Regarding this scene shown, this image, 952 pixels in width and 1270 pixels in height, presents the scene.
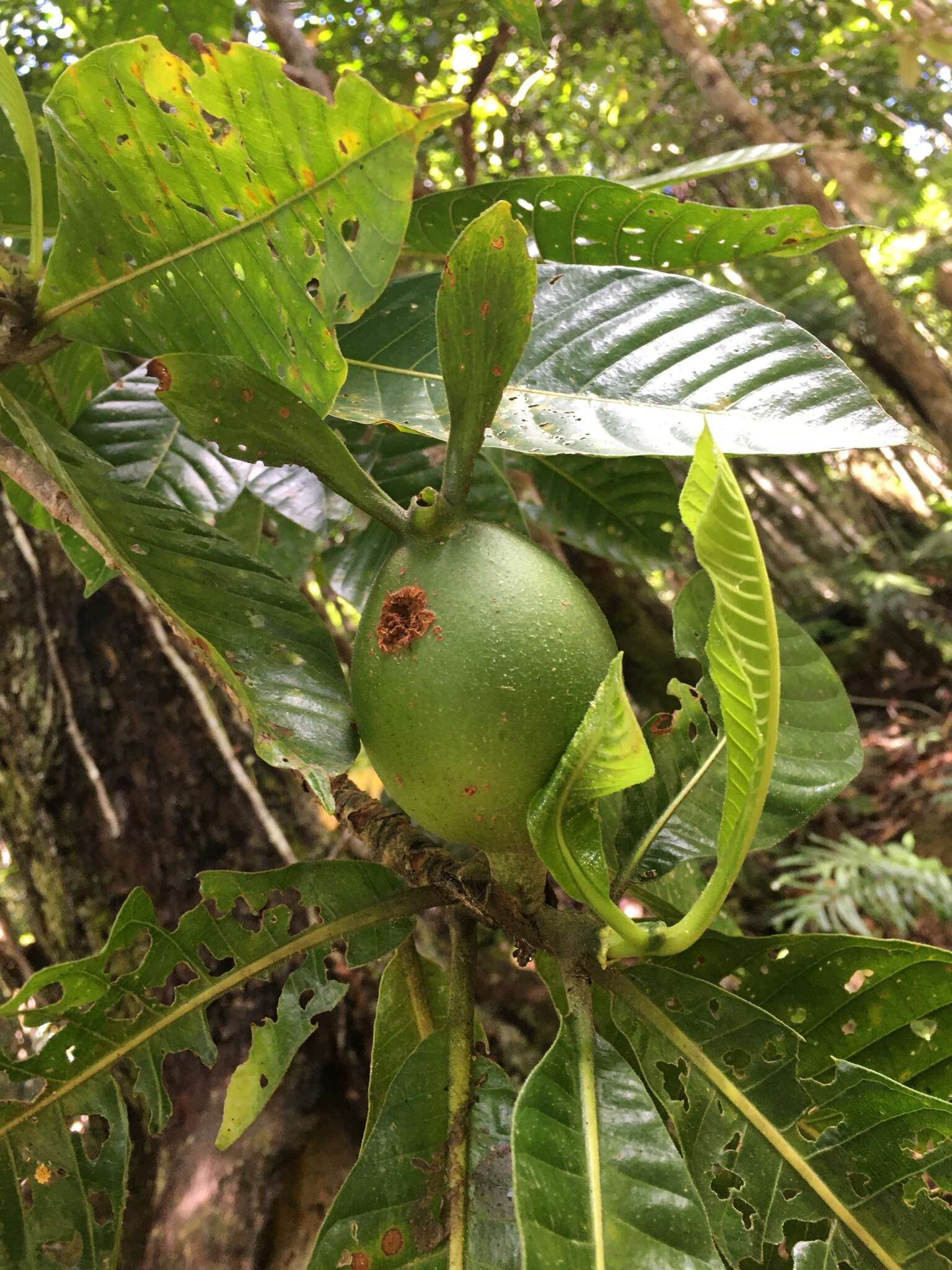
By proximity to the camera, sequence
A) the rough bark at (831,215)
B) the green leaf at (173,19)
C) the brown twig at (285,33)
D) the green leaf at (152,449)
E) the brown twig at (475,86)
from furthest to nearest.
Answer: the rough bark at (831,215), the brown twig at (475,86), the brown twig at (285,33), the green leaf at (173,19), the green leaf at (152,449)

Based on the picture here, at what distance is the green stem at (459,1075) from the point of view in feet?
2.08

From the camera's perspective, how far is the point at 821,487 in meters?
5.53

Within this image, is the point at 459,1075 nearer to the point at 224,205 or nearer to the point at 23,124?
the point at 224,205

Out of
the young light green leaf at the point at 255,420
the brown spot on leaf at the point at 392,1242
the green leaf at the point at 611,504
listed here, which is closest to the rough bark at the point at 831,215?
the green leaf at the point at 611,504

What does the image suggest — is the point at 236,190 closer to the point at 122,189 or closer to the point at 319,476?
the point at 122,189

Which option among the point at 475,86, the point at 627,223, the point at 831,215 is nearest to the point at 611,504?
the point at 627,223

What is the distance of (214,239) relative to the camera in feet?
2.14

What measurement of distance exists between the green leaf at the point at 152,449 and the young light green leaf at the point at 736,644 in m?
0.68

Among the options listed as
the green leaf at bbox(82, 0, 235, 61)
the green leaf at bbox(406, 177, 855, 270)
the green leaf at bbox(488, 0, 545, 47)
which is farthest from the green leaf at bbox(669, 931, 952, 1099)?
the green leaf at bbox(82, 0, 235, 61)

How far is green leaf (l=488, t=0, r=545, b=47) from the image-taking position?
0.89 meters

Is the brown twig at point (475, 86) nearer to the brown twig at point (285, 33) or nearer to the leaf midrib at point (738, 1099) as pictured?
the brown twig at point (285, 33)

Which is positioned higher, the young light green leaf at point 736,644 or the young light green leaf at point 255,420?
the young light green leaf at point 255,420

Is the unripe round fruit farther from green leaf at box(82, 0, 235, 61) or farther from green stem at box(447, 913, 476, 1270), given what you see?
green leaf at box(82, 0, 235, 61)

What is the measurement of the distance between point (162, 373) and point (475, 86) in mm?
1398
